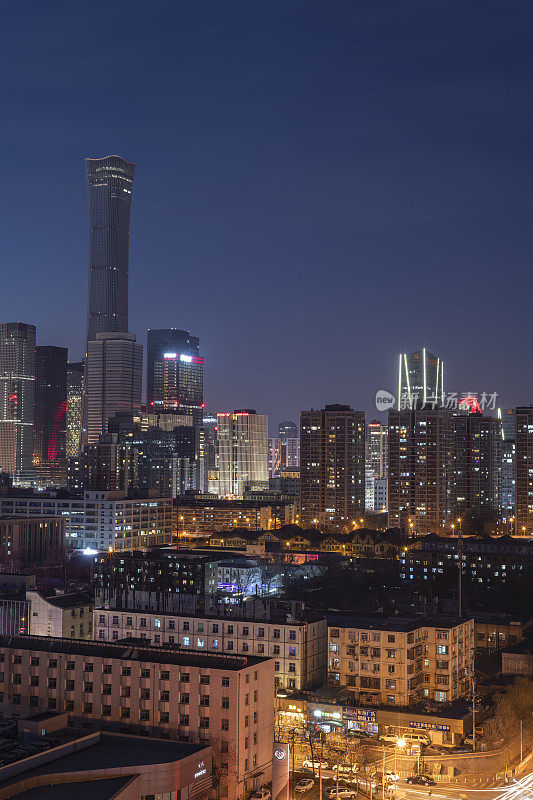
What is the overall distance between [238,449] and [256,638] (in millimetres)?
126176

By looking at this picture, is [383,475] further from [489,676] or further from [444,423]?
[489,676]

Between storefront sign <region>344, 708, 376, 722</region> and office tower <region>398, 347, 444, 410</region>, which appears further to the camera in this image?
office tower <region>398, 347, 444, 410</region>

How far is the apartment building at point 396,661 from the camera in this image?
37875 millimetres

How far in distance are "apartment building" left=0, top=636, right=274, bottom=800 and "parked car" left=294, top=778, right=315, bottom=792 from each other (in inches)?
61.6

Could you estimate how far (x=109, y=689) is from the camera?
98.0 feet

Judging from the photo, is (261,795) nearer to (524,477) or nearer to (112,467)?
(524,477)

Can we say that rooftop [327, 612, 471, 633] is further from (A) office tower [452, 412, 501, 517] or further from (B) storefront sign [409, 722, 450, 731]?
(A) office tower [452, 412, 501, 517]

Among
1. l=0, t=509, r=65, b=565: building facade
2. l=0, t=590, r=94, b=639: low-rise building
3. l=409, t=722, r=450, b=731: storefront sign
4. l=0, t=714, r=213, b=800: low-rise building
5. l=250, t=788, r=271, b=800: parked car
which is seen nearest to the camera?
l=0, t=714, r=213, b=800: low-rise building

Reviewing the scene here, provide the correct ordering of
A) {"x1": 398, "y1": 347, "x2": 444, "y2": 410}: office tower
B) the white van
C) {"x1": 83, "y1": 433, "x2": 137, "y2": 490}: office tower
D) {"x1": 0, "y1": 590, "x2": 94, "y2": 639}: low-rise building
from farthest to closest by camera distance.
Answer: {"x1": 398, "y1": 347, "x2": 444, "y2": 410}: office tower
{"x1": 83, "y1": 433, "x2": 137, "y2": 490}: office tower
{"x1": 0, "y1": 590, "x2": 94, "y2": 639}: low-rise building
the white van

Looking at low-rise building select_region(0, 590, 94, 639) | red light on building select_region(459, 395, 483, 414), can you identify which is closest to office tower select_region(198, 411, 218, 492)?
red light on building select_region(459, 395, 483, 414)

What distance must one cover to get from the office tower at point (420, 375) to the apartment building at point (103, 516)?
53830mm

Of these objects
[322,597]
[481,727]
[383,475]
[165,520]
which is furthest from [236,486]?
[481,727]

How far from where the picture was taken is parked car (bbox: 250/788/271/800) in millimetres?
28234

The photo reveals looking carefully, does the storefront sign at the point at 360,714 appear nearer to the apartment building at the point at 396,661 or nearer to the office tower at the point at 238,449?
the apartment building at the point at 396,661
